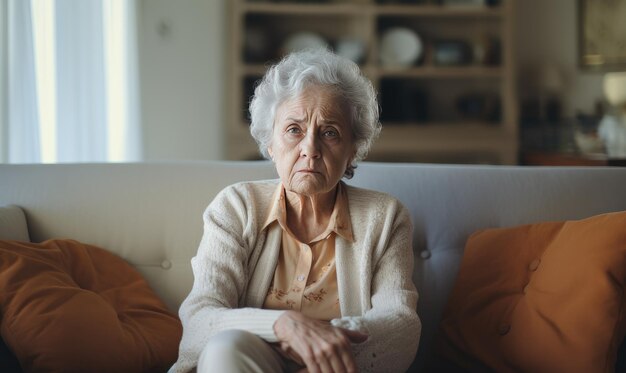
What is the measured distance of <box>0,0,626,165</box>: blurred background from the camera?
5.07m

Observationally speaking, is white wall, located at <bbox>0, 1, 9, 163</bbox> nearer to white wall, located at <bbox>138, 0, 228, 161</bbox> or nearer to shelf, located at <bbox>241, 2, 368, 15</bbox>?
white wall, located at <bbox>138, 0, 228, 161</bbox>

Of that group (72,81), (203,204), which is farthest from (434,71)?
(203,204)

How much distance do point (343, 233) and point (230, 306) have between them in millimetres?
319

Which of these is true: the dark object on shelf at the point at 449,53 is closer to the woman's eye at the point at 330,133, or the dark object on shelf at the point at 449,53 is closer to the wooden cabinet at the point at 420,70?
the wooden cabinet at the point at 420,70

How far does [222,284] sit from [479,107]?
168 inches

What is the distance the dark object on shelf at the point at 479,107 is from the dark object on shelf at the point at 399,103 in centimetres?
33

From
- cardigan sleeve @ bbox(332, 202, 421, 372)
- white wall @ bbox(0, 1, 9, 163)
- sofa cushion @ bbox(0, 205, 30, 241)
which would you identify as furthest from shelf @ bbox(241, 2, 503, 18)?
cardigan sleeve @ bbox(332, 202, 421, 372)

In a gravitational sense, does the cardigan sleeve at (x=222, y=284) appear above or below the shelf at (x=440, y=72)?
below

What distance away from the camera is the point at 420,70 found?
532cm

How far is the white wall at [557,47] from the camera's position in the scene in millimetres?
5715

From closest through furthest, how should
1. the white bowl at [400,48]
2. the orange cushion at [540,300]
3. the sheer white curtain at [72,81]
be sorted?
the orange cushion at [540,300]
the sheer white curtain at [72,81]
the white bowl at [400,48]

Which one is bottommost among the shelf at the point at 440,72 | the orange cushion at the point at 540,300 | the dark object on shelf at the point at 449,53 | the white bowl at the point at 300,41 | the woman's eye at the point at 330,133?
the orange cushion at the point at 540,300

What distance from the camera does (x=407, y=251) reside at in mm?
1770

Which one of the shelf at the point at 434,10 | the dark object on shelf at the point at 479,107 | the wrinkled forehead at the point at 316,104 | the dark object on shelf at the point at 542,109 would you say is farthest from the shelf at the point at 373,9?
the wrinkled forehead at the point at 316,104
